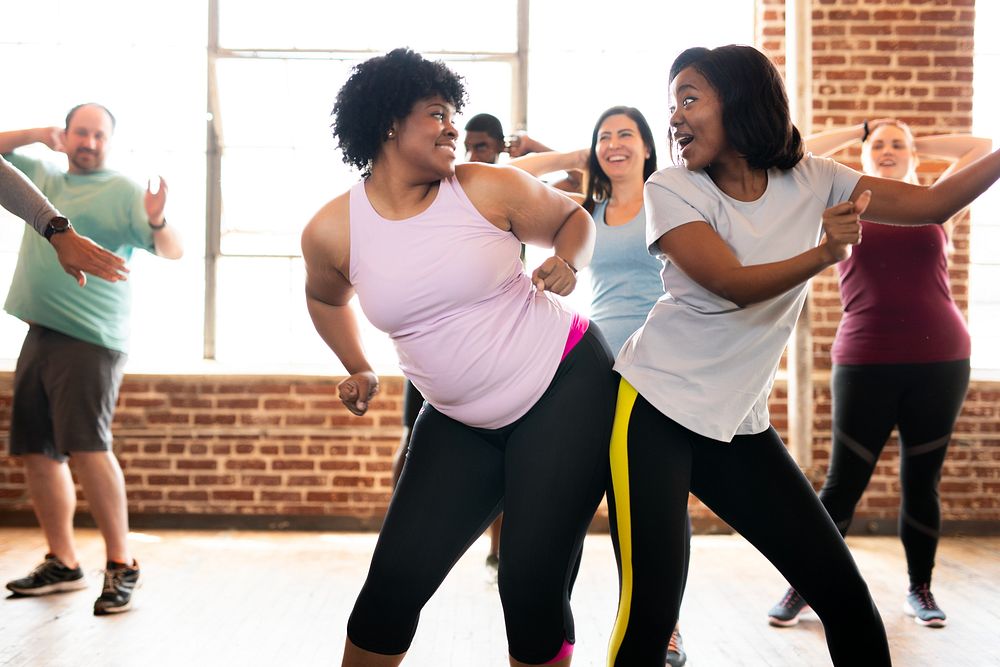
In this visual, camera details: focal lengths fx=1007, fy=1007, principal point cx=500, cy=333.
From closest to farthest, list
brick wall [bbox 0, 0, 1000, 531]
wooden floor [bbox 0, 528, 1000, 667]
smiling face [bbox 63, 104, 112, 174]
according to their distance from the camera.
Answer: wooden floor [bbox 0, 528, 1000, 667], smiling face [bbox 63, 104, 112, 174], brick wall [bbox 0, 0, 1000, 531]

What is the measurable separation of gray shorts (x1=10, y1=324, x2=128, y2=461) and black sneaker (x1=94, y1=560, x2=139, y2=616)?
1.36ft

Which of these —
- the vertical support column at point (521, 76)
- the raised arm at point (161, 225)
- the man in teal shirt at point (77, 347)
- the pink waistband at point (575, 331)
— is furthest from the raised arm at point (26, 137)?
the pink waistband at point (575, 331)

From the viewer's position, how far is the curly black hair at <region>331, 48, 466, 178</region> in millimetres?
2029

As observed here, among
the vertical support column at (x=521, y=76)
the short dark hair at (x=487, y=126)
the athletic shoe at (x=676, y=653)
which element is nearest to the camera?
the athletic shoe at (x=676, y=653)

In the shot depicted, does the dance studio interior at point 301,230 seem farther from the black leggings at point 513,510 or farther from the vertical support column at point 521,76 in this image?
the black leggings at point 513,510

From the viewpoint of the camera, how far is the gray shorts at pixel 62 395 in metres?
3.41

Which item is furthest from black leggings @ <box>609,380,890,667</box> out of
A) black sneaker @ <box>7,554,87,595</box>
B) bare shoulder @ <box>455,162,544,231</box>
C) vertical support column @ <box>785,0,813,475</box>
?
vertical support column @ <box>785,0,813,475</box>

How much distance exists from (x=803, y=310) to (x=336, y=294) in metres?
3.00

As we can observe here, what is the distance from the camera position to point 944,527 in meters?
4.71

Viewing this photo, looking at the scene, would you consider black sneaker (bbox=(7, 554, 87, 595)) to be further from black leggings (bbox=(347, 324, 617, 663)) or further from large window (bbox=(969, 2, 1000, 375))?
large window (bbox=(969, 2, 1000, 375))

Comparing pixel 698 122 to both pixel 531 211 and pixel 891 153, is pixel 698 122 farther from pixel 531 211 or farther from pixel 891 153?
pixel 891 153

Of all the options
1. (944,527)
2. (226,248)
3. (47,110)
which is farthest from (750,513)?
(47,110)

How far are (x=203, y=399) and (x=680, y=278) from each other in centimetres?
336

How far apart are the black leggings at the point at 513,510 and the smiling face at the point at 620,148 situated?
1.29 metres
